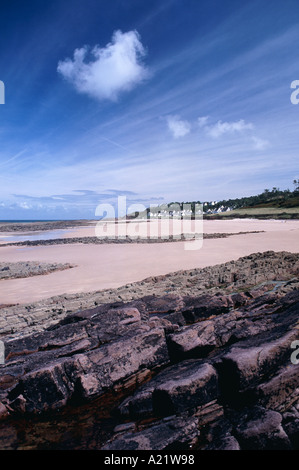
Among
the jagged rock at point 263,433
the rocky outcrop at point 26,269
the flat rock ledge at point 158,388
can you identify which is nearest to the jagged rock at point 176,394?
the flat rock ledge at point 158,388

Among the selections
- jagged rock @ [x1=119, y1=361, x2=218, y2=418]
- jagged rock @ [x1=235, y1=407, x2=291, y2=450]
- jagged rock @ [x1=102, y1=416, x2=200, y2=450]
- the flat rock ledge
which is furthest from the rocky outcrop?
jagged rock @ [x1=235, y1=407, x2=291, y2=450]

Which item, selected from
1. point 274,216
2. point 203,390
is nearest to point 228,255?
point 203,390

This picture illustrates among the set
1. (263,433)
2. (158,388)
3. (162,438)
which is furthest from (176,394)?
(263,433)

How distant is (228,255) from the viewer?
2281cm

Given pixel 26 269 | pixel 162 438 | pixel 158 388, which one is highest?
pixel 158 388

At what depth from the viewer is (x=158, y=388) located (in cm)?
554

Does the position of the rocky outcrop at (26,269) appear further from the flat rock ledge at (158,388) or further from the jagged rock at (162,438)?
the jagged rock at (162,438)

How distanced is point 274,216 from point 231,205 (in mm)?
67235

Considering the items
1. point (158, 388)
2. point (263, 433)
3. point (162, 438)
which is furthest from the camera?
point (158, 388)

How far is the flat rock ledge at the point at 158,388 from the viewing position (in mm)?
4794

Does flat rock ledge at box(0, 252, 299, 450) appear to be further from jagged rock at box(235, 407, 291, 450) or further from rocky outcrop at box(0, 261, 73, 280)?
rocky outcrop at box(0, 261, 73, 280)

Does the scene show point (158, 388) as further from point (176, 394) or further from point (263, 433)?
point (263, 433)

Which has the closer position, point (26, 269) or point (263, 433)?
point (263, 433)

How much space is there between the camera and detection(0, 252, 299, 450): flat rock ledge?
479 centimetres
